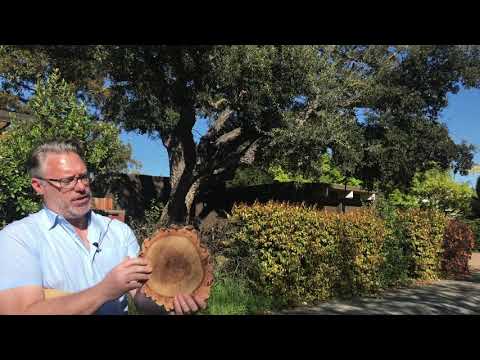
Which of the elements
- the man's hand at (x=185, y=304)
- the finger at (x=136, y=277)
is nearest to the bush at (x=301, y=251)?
the man's hand at (x=185, y=304)

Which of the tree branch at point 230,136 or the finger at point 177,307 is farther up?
the tree branch at point 230,136

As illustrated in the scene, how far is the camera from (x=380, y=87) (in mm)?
13961

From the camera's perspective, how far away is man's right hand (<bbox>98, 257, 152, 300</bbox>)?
58.1 inches

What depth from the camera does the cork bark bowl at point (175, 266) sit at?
1.77 m

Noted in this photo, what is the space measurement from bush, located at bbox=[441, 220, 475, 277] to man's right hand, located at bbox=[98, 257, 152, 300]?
10.2 metres

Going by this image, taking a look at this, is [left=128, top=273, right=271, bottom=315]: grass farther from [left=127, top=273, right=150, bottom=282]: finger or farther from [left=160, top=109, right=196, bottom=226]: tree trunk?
[left=160, top=109, right=196, bottom=226]: tree trunk

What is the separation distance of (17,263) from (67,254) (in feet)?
0.62

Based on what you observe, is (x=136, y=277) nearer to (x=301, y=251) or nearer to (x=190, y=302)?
(x=190, y=302)

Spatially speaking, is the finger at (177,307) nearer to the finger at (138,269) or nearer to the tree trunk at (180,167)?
the finger at (138,269)

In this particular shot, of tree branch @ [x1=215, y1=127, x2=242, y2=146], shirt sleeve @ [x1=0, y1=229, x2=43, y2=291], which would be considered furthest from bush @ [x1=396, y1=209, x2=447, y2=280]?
shirt sleeve @ [x1=0, y1=229, x2=43, y2=291]

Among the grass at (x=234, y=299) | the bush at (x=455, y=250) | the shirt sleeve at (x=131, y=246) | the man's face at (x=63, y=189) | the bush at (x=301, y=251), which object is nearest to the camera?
the man's face at (x=63, y=189)
